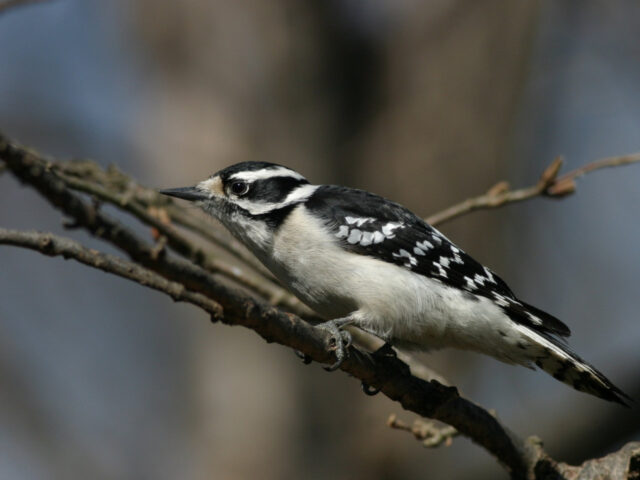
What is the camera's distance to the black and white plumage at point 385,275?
4270 mm

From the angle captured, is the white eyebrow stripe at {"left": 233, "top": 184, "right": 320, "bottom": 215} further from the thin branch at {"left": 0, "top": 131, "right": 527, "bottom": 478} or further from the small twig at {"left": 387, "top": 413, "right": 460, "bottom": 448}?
the small twig at {"left": 387, "top": 413, "right": 460, "bottom": 448}

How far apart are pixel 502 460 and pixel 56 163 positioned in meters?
2.92

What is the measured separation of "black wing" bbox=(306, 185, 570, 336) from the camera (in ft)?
14.5

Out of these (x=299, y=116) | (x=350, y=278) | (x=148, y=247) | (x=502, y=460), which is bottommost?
(x=502, y=460)

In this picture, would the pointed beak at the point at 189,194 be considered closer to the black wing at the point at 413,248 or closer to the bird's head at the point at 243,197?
the bird's head at the point at 243,197

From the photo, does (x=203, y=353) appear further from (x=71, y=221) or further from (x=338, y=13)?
(x=71, y=221)

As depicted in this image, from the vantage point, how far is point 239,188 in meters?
4.70

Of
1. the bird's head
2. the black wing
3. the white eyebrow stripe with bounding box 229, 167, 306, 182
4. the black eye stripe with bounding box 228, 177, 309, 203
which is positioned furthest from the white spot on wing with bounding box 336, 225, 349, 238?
the white eyebrow stripe with bounding box 229, 167, 306, 182

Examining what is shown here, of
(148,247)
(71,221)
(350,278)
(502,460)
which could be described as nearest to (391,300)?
(350,278)

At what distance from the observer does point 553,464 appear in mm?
4180

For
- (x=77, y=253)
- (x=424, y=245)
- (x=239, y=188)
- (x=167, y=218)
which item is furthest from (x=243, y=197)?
(x=77, y=253)

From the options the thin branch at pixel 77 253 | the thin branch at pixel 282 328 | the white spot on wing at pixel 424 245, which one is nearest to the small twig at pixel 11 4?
the thin branch at pixel 282 328

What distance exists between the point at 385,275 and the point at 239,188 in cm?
107

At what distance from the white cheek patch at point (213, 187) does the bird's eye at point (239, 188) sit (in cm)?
8
